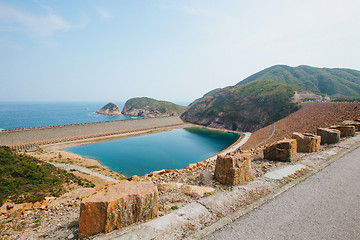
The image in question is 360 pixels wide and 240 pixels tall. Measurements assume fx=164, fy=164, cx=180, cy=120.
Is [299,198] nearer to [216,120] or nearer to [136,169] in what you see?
[136,169]

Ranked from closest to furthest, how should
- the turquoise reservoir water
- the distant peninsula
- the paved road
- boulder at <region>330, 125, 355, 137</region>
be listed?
1. the paved road
2. boulder at <region>330, 125, 355, 137</region>
3. the turquoise reservoir water
4. the distant peninsula

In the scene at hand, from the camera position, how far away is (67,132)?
54625mm

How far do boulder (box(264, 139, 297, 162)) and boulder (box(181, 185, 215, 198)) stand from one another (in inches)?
201

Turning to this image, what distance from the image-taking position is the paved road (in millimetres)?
4043

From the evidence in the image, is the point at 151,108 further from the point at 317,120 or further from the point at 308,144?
the point at 308,144

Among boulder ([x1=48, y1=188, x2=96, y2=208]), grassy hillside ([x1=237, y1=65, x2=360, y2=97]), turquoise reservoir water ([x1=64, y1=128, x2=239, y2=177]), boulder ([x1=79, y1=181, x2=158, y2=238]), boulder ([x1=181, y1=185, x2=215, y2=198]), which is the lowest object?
turquoise reservoir water ([x1=64, y1=128, x2=239, y2=177])

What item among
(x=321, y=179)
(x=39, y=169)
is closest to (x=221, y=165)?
(x=321, y=179)

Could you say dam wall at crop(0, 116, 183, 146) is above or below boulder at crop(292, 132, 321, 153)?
below

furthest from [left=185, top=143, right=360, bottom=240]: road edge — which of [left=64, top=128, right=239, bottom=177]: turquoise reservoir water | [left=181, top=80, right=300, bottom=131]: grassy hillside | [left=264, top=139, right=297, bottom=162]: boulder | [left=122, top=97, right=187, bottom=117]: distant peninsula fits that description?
[left=122, top=97, right=187, bottom=117]: distant peninsula

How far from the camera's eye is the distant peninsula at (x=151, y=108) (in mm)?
128750

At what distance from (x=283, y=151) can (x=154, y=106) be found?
140199 mm

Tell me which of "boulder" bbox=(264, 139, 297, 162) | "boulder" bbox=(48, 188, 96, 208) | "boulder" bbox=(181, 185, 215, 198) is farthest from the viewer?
"boulder" bbox=(264, 139, 297, 162)

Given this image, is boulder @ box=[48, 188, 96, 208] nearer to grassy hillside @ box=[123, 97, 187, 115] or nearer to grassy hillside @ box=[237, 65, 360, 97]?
grassy hillside @ box=[123, 97, 187, 115]

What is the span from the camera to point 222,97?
95.9 metres
